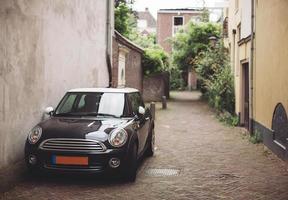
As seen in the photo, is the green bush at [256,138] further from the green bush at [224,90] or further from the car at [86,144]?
the green bush at [224,90]

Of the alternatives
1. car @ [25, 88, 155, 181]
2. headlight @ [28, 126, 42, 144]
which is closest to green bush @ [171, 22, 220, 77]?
car @ [25, 88, 155, 181]

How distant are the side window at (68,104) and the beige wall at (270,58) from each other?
14.9ft

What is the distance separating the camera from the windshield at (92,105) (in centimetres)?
895

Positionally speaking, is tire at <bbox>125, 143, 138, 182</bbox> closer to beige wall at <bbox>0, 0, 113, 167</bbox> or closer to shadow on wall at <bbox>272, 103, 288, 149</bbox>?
beige wall at <bbox>0, 0, 113, 167</bbox>

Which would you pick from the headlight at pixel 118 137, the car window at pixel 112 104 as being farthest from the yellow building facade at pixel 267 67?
the headlight at pixel 118 137

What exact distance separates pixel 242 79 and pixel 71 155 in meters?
11.2

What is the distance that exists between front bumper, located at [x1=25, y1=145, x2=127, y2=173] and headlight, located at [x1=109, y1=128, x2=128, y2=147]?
11 centimetres

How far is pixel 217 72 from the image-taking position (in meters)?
23.1

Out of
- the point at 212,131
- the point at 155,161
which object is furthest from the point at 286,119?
the point at 212,131

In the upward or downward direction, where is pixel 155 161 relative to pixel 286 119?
downward

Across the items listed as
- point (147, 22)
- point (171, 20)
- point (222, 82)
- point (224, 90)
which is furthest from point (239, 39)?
point (147, 22)

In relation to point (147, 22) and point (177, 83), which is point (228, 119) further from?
point (147, 22)

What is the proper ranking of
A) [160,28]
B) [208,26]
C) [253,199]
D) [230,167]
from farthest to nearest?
[160,28], [208,26], [230,167], [253,199]

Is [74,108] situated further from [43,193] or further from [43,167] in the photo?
[43,193]
